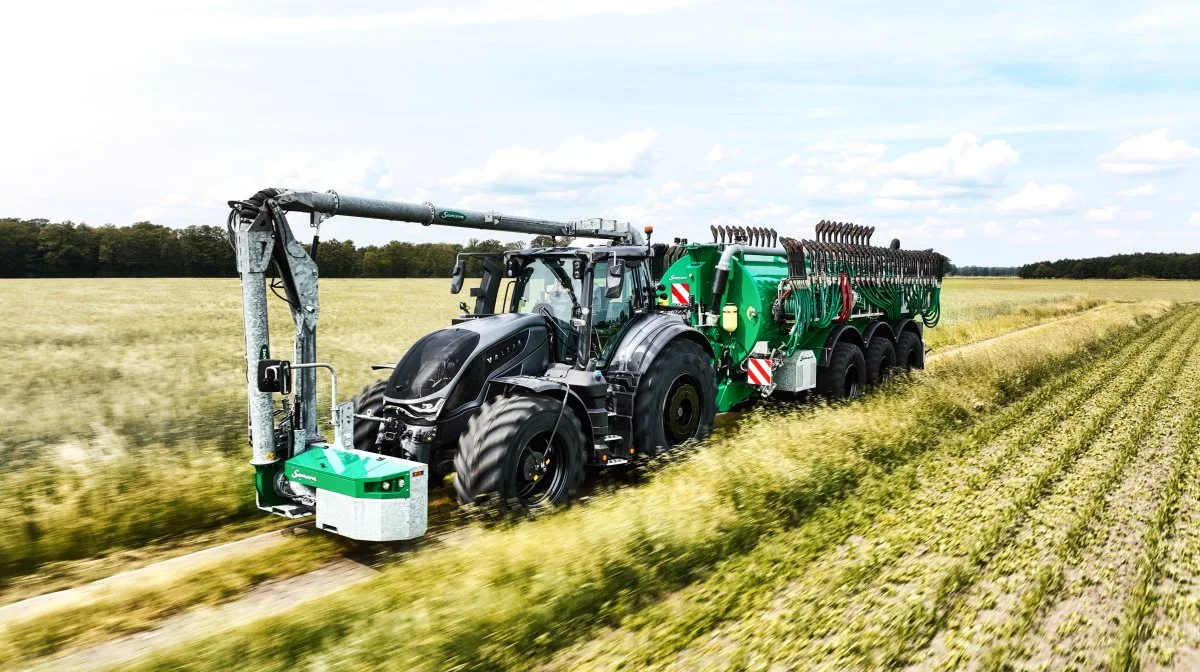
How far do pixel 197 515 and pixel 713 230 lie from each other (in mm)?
7022

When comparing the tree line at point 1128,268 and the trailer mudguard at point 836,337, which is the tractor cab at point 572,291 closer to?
the trailer mudguard at point 836,337

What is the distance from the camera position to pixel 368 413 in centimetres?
681

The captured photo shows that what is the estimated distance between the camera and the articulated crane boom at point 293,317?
5422 millimetres

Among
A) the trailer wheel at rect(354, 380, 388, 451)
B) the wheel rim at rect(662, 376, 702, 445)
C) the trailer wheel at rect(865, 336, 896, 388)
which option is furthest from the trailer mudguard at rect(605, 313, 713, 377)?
the trailer wheel at rect(865, 336, 896, 388)

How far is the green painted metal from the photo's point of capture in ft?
17.0

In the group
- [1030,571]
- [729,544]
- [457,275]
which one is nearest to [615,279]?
[457,275]

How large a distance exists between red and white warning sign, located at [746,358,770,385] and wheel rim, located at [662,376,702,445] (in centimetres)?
168

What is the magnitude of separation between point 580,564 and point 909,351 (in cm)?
1045

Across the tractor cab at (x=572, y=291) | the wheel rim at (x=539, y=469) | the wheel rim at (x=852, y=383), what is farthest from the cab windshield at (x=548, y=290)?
the wheel rim at (x=852, y=383)

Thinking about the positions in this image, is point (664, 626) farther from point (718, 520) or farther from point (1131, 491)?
point (1131, 491)

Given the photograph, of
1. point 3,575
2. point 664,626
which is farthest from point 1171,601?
point 3,575

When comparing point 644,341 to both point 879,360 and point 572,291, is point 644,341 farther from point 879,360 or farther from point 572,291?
point 879,360

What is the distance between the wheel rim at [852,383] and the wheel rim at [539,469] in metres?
6.50

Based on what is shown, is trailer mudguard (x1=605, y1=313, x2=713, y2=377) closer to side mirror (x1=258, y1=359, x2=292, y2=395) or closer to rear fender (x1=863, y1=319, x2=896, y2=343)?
side mirror (x1=258, y1=359, x2=292, y2=395)
